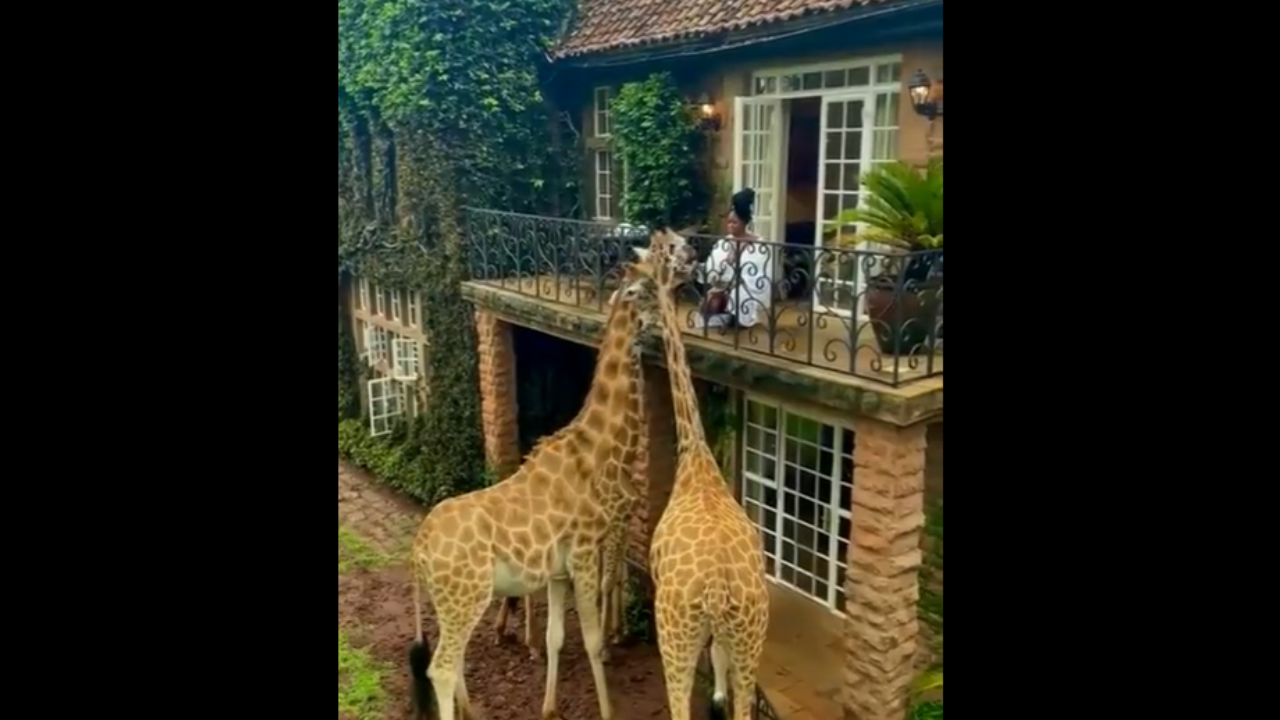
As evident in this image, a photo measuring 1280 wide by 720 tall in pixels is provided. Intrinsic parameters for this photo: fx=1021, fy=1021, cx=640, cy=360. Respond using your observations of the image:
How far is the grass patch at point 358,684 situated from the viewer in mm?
2576

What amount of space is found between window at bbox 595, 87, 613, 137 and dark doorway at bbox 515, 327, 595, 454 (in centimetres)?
53

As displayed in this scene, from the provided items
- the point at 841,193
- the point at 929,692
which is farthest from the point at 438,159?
the point at 929,692

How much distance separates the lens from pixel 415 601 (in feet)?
8.29

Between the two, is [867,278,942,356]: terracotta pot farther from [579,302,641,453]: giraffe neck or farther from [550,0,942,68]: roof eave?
[579,302,641,453]: giraffe neck

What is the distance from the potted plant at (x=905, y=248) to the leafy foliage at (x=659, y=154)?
1.50 ft

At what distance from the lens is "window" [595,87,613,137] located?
2426 millimetres

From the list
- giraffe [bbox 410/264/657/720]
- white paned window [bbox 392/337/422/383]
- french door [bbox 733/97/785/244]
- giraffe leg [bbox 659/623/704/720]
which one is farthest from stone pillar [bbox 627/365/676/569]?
white paned window [bbox 392/337/422/383]

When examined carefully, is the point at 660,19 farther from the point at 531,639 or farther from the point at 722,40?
the point at 531,639

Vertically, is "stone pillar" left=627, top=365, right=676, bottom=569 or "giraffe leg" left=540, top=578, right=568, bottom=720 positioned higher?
"stone pillar" left=627, top=365, right=676, bottom=569

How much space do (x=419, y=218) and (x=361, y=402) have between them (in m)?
0.54
